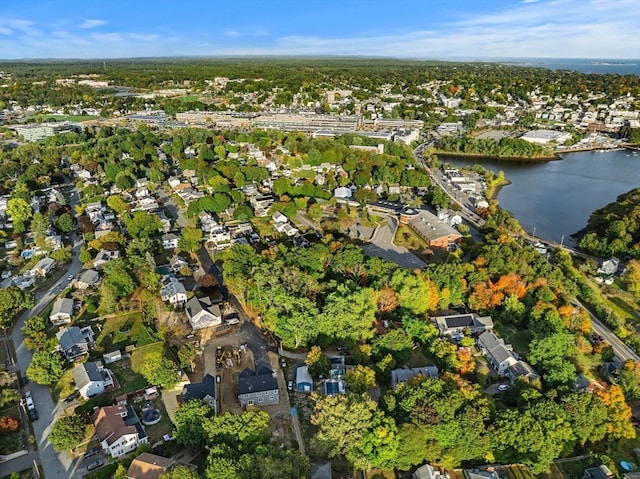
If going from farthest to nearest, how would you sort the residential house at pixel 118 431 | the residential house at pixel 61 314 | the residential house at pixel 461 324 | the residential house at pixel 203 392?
1. the residential house at pixel 61 314
2. the residential house at pixel 461 324
3. the residential house at pixel 203 392
4. the residential house at pixel 118 431

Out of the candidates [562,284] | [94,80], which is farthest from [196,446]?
[94,80]

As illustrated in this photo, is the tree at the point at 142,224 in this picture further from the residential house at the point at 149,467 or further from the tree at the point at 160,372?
the residential house at the point at 149,467

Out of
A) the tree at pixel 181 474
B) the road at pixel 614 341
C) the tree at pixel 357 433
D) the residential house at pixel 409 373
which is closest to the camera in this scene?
the tree at pixel 181 474

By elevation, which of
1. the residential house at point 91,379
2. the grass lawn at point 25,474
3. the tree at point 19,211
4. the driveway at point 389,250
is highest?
the tree at point 19,211

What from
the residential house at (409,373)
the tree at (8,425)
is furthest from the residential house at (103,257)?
the residential house at (409,373)

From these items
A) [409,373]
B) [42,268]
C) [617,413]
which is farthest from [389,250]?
[42,268]

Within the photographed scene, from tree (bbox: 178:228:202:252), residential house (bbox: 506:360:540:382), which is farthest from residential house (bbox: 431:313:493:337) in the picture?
tree (bbox: 178:228:202:252)

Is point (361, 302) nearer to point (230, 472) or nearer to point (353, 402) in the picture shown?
point (353, 402)

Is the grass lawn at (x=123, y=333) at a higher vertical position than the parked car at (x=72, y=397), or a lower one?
higher
